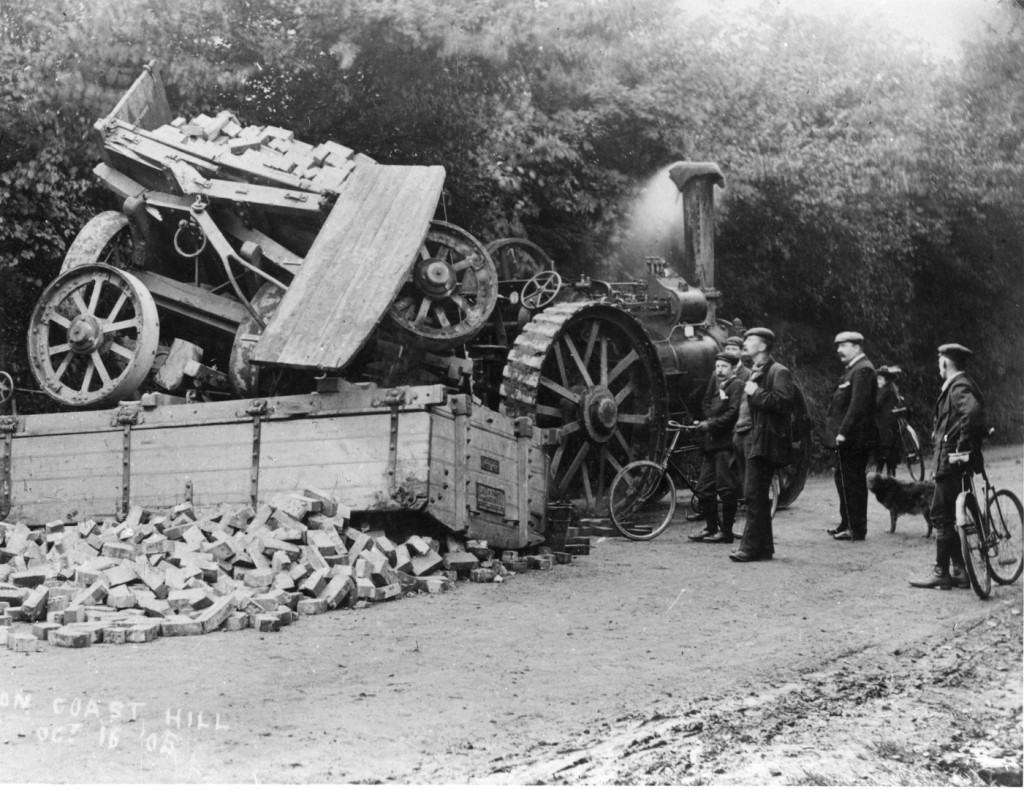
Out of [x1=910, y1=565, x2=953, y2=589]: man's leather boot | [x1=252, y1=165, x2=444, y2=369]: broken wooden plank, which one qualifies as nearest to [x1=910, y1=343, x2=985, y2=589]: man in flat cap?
[x1=910, y1=565, x2=953, y2=589]: man's leather boot

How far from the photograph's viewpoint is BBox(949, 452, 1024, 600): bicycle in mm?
7812

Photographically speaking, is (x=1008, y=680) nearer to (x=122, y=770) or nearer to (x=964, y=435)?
(x=964, y=435)

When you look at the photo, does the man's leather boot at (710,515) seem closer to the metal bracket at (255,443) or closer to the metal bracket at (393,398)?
the metal bracket at (393,398)

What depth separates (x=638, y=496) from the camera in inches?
454

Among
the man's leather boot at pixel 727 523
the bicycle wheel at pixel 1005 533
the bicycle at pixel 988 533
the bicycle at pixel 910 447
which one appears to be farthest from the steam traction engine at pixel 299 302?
the bicycle wheel at pixel 1005 533

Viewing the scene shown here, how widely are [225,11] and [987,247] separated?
7653mm

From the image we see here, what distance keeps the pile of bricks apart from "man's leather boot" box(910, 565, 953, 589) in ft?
8.46

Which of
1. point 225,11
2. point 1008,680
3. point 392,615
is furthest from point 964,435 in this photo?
point 225,11

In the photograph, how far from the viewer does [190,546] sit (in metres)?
8.03

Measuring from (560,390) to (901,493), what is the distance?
A: 3.10 metres

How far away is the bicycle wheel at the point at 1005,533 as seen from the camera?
7977 mm

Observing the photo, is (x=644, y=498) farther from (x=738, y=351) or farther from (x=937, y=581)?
(x=937, y=581)

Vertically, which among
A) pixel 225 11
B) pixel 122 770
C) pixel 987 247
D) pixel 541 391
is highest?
pixel 225 11

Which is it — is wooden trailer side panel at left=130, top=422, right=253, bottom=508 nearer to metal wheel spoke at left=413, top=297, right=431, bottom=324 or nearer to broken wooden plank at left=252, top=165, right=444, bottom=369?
broken wooden plank at left=252, top=165, right=444, bottom=369
